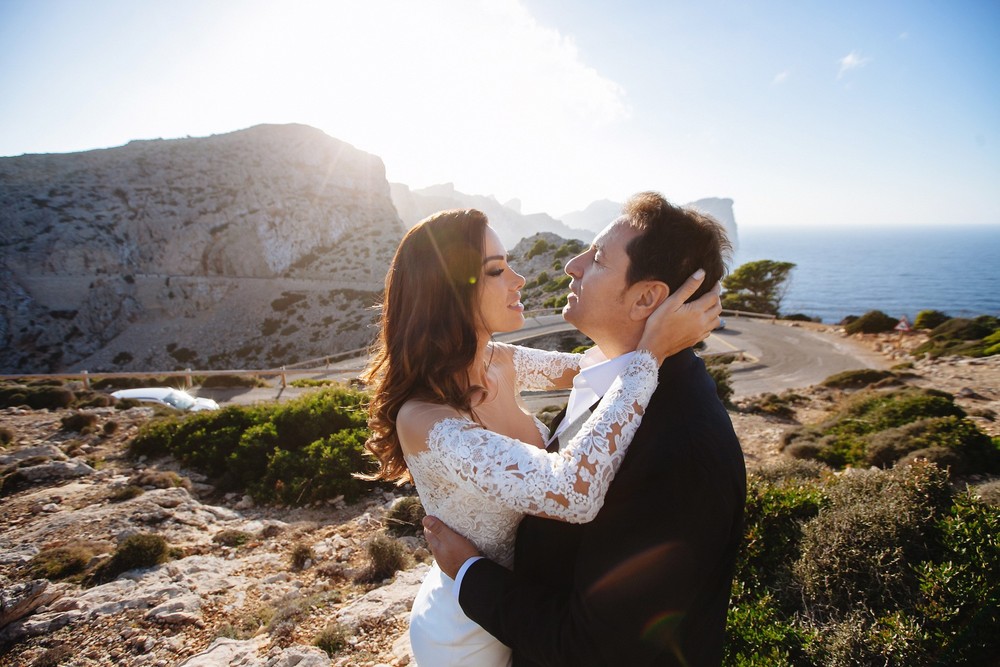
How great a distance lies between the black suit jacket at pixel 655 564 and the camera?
1455mm

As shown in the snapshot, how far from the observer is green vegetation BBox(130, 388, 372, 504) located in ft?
27.2

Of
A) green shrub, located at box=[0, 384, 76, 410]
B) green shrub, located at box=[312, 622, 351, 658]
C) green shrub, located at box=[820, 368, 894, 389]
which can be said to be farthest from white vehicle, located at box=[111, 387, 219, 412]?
green shrub, located at box=[820, 368, 894, 389]

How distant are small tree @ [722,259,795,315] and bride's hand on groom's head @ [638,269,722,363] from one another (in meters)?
45.8

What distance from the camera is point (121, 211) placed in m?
61.4

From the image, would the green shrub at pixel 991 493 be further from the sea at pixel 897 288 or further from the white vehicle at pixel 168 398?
the sea at pixel 897 288

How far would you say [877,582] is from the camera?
346 cm

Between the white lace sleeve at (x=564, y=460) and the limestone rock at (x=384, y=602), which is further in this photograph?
the limestone rock at (x=384, y=602)

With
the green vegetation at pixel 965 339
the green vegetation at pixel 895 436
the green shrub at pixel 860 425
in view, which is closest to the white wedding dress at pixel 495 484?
the green vegetation at pixel 895 436

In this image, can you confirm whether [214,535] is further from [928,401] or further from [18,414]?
[928,401]

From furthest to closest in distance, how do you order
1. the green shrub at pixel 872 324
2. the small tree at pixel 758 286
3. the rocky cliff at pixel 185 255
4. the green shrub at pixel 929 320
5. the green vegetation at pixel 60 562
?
the rocky cliff at pixel 185 255 < the small tree at pixel 758 286 < the green shrub at pixel 872 324 < the green shrub at pixel 929 320 < the green vegetation at pixel 60 562

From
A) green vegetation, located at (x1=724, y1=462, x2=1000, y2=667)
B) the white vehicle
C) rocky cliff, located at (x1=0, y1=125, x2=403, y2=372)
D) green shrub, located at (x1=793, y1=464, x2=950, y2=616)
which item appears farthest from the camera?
rocky cliff, located at (x1=0, y1=125, x2=403, y2=372)

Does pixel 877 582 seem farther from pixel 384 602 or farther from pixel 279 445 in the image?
pixel 279 445

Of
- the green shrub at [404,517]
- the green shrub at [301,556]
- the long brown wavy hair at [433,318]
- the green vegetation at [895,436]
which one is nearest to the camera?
the long brown wavy hair at [433,318]

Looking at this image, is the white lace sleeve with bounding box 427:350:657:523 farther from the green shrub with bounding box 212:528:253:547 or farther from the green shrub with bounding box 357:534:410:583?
the green shrub with bounding box 212:528:253:547
